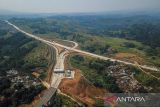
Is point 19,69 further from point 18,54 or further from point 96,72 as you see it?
point 18,54

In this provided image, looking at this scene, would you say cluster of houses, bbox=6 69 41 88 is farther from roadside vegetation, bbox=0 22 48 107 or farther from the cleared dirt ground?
the cleared dirt ground

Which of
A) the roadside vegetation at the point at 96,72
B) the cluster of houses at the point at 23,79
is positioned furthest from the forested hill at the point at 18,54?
the roadside vegetation at the point at 96,72

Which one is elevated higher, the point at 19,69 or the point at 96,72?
the point at 19,69

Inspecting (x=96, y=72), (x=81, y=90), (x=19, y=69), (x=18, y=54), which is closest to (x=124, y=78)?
(x=96, y=72)

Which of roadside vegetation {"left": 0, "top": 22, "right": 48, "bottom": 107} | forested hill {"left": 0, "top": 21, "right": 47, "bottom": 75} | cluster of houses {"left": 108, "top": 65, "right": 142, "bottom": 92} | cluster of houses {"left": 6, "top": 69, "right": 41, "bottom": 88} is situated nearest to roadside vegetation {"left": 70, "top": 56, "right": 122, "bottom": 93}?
cluster of houses {"left": 108, "top": 65, "right": 142, "bottom": 92}

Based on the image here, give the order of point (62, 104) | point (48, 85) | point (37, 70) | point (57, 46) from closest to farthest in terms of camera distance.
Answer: point (62, 104), point (48, 85), point (37, 70), point (57, 46)

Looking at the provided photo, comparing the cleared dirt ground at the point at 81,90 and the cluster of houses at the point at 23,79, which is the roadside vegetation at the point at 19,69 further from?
the cleared dirt ground at the point at 81,90

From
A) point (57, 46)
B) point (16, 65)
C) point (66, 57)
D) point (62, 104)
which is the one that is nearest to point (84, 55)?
point (66, 57)

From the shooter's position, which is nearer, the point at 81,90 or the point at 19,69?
the point at 81,90

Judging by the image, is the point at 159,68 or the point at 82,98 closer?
the point at 82,98

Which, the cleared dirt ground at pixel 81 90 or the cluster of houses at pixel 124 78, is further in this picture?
the cluster of houses at pixel 124 78

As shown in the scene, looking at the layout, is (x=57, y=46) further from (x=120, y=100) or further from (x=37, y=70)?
(x=120, y=100)
